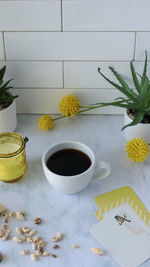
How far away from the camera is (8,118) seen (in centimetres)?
100

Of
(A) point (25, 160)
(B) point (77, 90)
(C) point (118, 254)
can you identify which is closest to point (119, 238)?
(C) point (118, 254)

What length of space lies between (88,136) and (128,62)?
8.9 inches

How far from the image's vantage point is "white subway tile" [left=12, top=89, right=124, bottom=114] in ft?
3.54

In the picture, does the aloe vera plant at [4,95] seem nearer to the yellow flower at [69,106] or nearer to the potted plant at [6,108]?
the potted plant at [6,108]

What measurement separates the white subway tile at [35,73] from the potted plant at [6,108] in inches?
1.8

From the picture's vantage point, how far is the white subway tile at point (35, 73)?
3.39ft

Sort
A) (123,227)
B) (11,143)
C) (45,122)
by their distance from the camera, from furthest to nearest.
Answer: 1. (45,122)
2. (11,143)
3. (123,227)

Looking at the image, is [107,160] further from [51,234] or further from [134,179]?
[51,234]

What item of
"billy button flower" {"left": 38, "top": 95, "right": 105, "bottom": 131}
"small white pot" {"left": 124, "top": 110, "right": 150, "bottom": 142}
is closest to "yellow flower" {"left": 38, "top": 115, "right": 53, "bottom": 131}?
"billy button flower" {"left": 38, "top": 95, "right": 105, "bottom": 131}

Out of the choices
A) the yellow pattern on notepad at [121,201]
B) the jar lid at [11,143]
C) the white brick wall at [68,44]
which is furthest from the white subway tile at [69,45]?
the yellow pattern on notepad at [121,201]

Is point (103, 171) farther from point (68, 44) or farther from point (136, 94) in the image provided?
point (68, 44)

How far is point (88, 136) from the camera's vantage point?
1.04 metres

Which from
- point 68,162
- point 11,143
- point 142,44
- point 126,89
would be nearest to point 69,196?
point 68,162

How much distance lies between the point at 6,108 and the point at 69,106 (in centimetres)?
17
